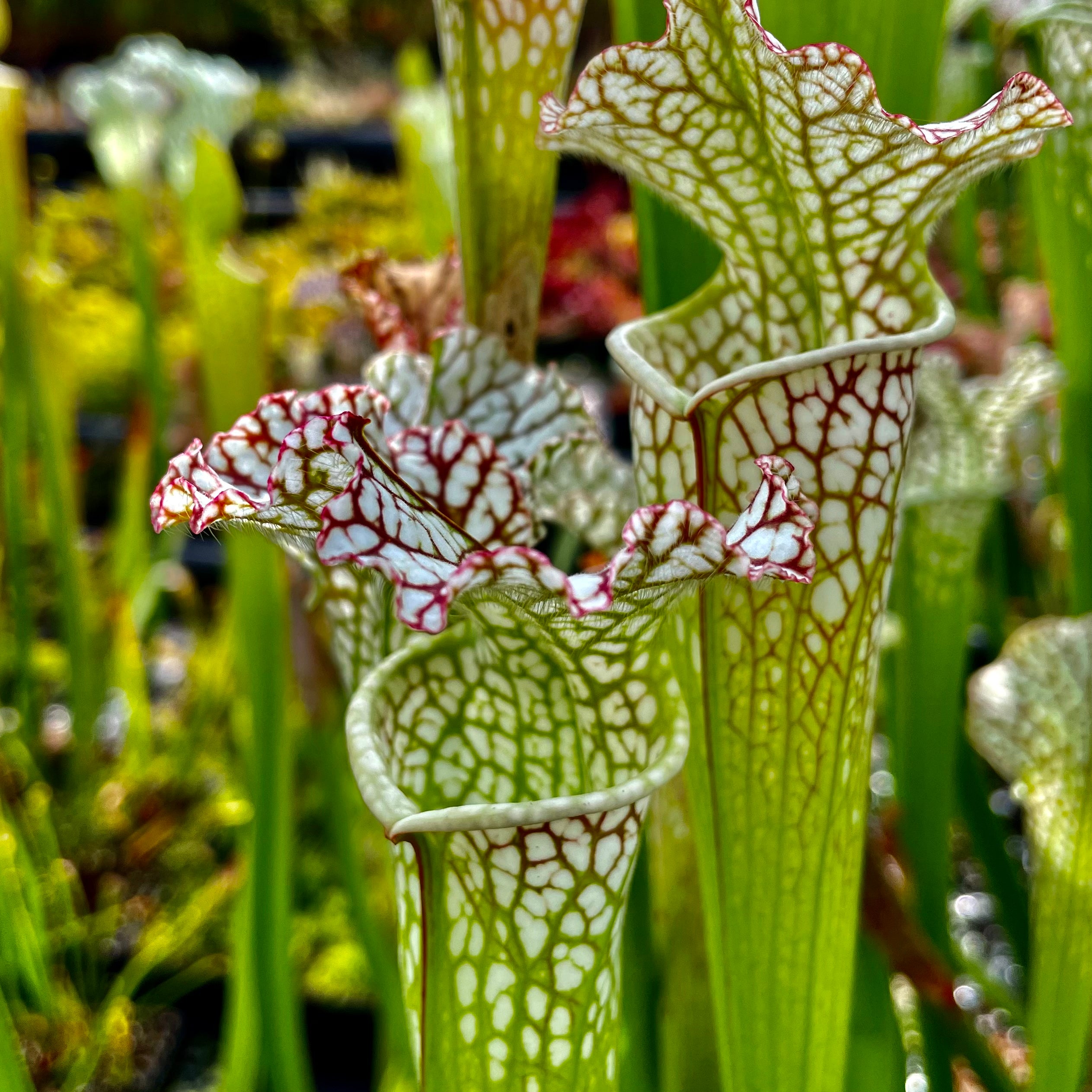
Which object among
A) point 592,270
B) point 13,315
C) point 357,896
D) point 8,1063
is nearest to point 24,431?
point 13,315

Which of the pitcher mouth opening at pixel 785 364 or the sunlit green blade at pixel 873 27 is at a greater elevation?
the sunlit green blade at pixel 873 27

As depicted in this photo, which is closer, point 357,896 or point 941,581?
point 941,581

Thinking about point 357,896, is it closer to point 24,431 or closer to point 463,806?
point 463,806

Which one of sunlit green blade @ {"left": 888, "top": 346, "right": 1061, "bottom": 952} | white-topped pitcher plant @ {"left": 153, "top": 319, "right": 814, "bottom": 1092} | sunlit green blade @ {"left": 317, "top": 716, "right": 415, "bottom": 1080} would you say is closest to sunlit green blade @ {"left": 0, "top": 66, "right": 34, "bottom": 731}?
sunlit green blade @ {"left": 317, "top": 716, "right": 415, "bottom": 1080}

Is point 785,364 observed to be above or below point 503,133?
below

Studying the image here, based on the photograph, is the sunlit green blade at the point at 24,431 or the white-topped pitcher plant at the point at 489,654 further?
the sunlit green blade at the point at 24,431

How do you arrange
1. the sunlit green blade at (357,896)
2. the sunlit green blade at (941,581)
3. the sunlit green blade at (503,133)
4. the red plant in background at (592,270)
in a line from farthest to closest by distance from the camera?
the red plant in background at (592,270) → the sunlit green blade at (357,896) → the sunlit green blade at (941,581) → the sunlit green blade at (503,133)

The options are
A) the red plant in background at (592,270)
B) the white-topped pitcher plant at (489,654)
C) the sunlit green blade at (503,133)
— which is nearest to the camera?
the white-topped pitcher plant at (489,654)

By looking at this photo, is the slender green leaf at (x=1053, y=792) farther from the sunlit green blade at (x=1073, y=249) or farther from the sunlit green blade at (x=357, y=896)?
the sunlit green blade at (x=357, y=896)

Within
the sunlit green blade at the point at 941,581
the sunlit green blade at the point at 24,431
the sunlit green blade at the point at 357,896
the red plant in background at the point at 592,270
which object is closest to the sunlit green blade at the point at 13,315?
the sunlit green blade at the point at 24,431
